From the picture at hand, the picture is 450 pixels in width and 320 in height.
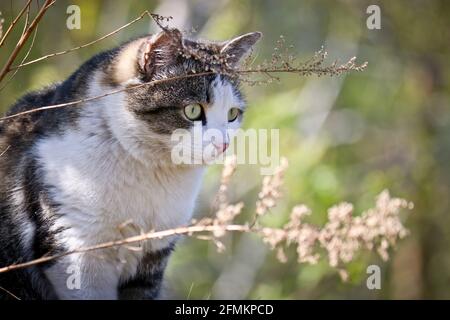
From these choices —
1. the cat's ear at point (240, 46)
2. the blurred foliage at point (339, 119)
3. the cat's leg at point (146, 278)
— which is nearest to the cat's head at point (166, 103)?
the cat's ear at point (240, 46)

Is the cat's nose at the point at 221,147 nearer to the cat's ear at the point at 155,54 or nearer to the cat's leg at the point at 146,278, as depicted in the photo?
the cat's ear at the point at 155,54

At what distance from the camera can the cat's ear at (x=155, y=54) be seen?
10.5 feet

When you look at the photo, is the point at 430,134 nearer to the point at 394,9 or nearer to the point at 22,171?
the point at 394,9

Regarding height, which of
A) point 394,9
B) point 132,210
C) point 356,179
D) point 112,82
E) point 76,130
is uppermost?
point 394,9

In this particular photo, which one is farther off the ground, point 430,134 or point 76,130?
point 430,134

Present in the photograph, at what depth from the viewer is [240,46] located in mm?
3383

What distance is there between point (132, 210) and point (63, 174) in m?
0.32

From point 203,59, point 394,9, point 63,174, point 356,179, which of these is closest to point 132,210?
point 63,174

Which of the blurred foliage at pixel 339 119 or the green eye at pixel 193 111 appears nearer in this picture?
the green eye at pixel 193 111

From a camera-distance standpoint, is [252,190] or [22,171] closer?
[22,171]

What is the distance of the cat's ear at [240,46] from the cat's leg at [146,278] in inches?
35.4

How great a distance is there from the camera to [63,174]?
3.23 metres

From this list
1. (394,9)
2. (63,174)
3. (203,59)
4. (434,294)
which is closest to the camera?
(203,59)

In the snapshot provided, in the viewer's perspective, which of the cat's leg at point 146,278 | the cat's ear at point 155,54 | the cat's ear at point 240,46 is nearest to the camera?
the cat's ear at point 155,54
